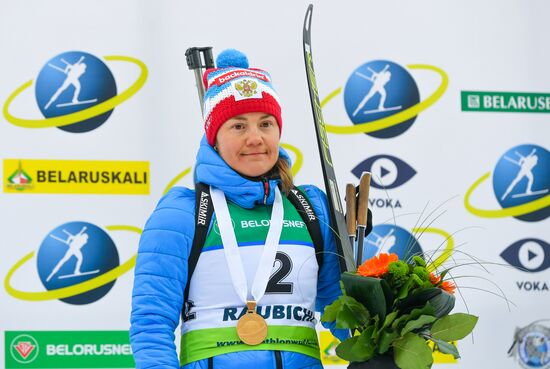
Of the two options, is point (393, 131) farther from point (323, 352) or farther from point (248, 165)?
point (248, 165)

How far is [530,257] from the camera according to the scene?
417cm

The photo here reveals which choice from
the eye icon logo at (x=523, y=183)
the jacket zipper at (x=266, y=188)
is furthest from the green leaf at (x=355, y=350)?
the eye icon logo at (x=523, y=183)

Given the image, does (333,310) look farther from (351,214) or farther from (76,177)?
(76,177)

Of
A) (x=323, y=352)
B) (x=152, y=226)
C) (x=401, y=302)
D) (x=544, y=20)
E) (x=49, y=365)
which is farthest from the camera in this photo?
(x=544, y=20)

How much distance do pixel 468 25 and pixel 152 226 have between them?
248 cm

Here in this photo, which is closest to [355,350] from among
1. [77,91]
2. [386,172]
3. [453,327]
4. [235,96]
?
[453,327]

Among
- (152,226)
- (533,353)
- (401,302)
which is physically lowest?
(533,353)

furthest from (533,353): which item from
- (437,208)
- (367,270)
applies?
(367,270)

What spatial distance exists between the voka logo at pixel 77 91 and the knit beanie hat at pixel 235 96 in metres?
1.50

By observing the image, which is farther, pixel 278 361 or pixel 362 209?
pixel 362 209

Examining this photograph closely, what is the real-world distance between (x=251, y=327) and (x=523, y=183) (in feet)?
8.02

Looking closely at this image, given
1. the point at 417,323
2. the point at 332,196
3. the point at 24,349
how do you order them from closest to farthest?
the point at 417,323
the point at 332,196
the point at 24,349

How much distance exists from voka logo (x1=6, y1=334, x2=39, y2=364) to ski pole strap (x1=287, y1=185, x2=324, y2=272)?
1777 millimetres

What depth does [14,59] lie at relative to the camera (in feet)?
12.2
